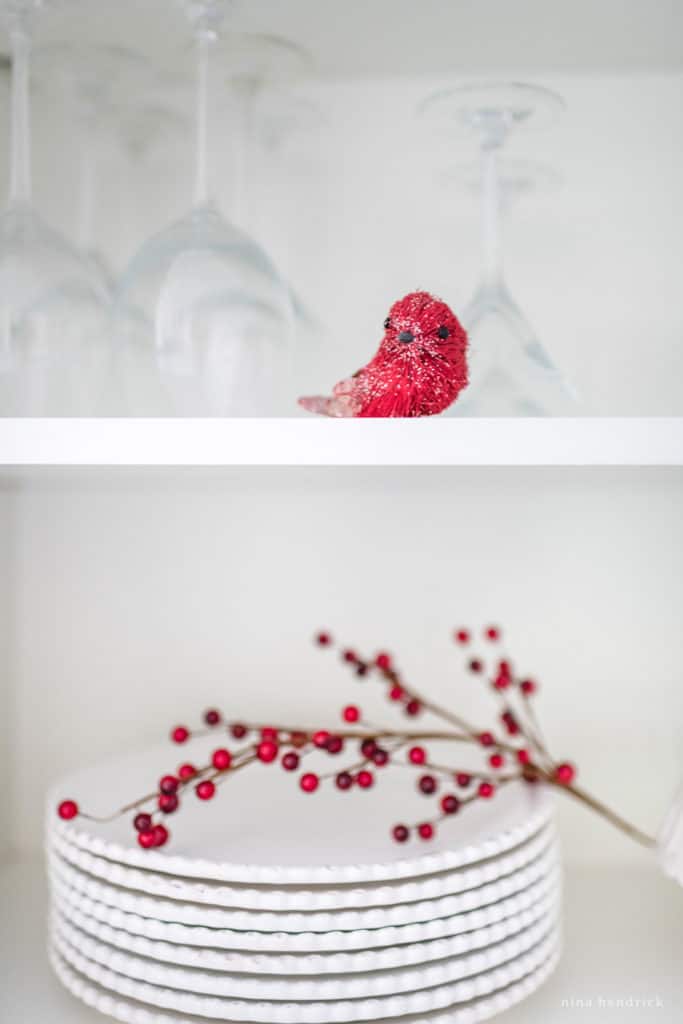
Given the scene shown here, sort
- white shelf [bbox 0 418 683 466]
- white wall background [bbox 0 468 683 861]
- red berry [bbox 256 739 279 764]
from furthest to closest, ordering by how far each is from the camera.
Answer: white wall background [bbox 0 468 683 861] < red berry [bbox 256 739 279 764] < white shelf [bbox 0 418 683 466]

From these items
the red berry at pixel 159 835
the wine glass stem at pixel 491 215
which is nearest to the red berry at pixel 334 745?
the red berry at pixel 159 835

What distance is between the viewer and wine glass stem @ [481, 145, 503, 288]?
0.69 metres

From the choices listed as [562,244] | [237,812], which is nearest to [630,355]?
[562,244]

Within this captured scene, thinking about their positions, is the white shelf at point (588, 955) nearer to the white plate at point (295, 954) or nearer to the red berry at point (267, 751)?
the white plate at point (295, 954)

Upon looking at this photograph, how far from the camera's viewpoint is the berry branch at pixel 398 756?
58 cm

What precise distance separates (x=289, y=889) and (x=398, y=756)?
24 cm

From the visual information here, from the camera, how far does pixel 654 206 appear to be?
2.60 ft

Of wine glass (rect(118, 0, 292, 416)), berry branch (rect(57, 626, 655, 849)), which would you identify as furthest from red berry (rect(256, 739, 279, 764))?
wine glass (rect(118, 0, 292, 416))

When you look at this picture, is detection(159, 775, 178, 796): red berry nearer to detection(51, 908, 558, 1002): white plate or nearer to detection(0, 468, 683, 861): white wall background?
detection(51, 908, 558, 1002): white plate

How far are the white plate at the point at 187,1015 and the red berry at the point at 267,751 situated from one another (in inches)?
5.5

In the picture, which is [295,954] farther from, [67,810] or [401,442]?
[401,442]

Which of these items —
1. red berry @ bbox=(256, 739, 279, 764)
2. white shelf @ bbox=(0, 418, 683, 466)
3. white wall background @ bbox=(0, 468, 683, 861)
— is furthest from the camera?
white wall background @ bbox=(0, 468, 683, 861)

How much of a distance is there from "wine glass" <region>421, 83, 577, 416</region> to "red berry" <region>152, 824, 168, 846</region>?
0.30m

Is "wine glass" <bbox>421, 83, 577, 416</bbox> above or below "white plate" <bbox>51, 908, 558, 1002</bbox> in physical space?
above
